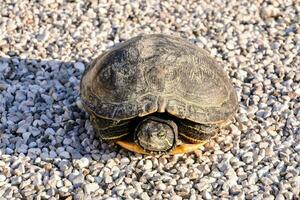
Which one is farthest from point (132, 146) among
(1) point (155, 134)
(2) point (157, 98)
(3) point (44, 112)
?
(3) point (44, 112)

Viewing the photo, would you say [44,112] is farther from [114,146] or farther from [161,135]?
[161,135]

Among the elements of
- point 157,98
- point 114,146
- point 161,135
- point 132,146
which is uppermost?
point 157,98

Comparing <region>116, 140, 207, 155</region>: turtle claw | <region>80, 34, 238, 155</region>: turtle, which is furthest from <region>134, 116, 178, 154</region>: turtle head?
<region>116, 140, 207, 155</region>: turtle claw

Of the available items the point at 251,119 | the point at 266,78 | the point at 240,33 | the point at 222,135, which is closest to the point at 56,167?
the point at 222,135

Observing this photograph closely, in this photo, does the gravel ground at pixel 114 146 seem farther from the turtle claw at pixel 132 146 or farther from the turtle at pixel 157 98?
the turtle at pixel 157 98

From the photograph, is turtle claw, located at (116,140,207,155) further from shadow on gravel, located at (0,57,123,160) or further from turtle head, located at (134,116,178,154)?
shadow on gravel, located at (0,57,123,160)

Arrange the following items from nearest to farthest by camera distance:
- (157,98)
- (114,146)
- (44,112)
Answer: (157,98), (114,146), (44,112)

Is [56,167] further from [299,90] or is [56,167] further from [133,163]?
[299,90]
